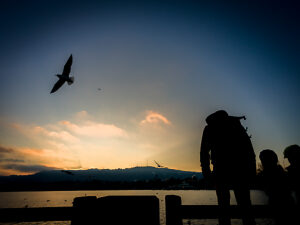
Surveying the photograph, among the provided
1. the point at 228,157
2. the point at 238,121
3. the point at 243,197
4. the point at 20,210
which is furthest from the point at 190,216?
the point at 20,210

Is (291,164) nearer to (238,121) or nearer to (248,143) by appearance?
(248,143)

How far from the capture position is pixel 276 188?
3205 millimetres

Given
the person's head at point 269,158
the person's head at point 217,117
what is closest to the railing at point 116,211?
the person's head at point 217,117

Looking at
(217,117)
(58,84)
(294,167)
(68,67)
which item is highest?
(68,67)

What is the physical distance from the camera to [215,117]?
337 centimetres

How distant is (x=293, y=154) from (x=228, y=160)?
1.40m

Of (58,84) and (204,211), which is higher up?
(58,84)

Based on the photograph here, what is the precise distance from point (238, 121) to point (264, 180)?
1325 mm

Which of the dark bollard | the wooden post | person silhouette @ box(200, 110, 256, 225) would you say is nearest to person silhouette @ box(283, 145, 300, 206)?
person silhouette @ box(200, 110, 256, 225)

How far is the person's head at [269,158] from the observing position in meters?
3.40

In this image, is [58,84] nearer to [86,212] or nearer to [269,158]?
[86,212]

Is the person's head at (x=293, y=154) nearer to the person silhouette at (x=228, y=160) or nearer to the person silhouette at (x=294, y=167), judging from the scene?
the person silhouette at (x=294, y=167)

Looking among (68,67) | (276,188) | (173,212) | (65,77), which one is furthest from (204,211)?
(65,77)

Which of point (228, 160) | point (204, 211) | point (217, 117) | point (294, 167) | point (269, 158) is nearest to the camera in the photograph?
point (204, 211)
